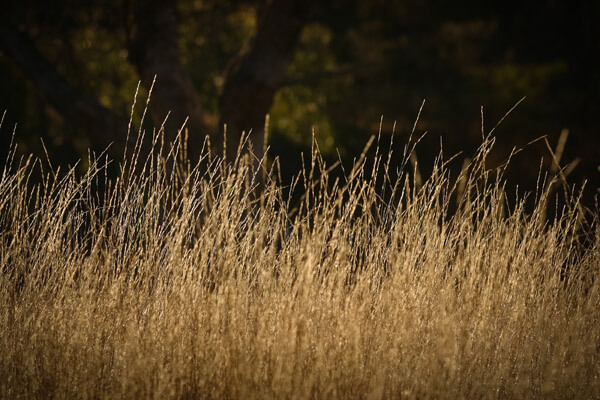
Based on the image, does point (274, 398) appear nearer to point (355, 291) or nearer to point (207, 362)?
point (207, 362)

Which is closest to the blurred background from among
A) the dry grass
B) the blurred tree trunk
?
the blurred tree trunk

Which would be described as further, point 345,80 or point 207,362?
point 345,80

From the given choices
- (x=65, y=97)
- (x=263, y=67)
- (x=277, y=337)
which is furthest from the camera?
(x=65, y=97)

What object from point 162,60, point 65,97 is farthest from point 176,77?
point 65,97

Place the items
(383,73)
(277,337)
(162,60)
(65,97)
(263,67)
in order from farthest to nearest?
1. (383,73)
2. (65,97)
3. (162,60)
4. (263,67)
5. (277,337)

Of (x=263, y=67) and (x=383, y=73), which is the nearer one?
(x=263, y=67)

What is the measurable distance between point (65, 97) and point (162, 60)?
91cm

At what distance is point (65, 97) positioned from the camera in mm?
6469

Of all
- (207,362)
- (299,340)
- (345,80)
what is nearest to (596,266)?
(299,340)

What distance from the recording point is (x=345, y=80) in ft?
35.7

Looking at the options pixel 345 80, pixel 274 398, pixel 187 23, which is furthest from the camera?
pixel 345 80

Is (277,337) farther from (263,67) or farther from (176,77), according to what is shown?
(176,77)

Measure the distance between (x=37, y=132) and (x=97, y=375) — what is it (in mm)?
7863

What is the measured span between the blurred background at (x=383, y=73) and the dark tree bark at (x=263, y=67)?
72.1 inches
